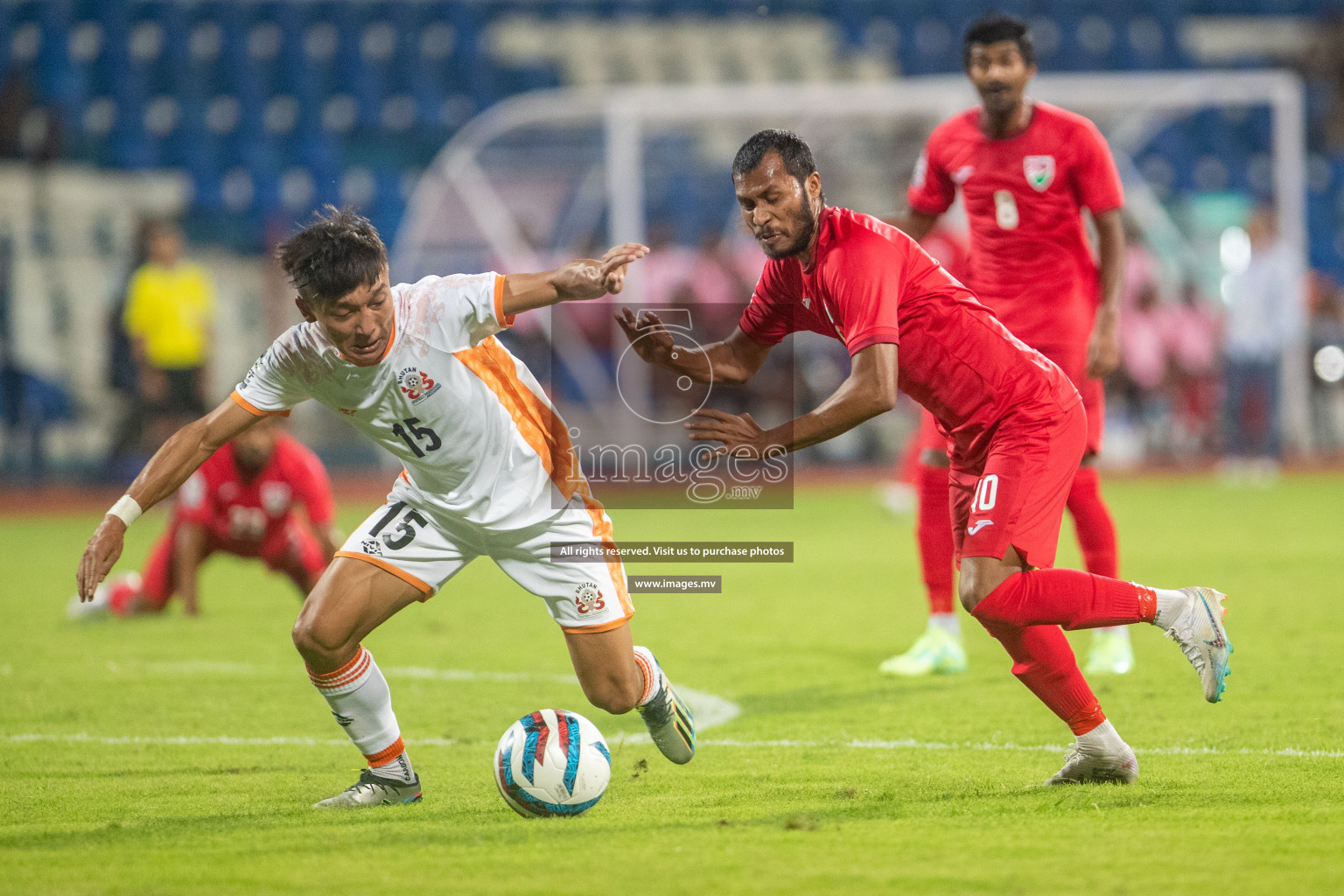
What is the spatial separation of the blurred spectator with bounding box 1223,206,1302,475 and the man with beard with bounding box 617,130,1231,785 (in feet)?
40.5

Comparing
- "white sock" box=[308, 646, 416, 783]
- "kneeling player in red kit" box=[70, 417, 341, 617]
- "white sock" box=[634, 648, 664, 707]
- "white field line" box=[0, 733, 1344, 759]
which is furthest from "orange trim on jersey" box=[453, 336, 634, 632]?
"kneeling player in red kit" box=[70, 417, 341, 617]

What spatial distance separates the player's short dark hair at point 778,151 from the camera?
14.5ft

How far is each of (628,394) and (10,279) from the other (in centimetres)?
660

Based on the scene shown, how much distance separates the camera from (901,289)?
457cm

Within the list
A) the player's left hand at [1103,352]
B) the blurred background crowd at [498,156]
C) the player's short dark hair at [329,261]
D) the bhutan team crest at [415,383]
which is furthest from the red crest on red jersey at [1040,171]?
the blurred background crowd at [498,156]

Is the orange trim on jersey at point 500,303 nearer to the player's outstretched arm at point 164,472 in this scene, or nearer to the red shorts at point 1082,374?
the player's outstretched arm at point 164,472

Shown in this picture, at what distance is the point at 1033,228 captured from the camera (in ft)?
21.3

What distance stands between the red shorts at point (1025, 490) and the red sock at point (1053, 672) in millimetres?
224

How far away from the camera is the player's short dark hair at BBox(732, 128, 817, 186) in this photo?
4.43 meters

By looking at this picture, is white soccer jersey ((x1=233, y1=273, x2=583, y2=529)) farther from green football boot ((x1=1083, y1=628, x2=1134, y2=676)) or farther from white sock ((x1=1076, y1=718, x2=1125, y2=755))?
green football boot ((x1=1083, y1=628, x2=1134, y2=676))

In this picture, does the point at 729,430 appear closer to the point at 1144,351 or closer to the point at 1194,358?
the point at 1144,351

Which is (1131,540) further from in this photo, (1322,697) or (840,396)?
(840,396)

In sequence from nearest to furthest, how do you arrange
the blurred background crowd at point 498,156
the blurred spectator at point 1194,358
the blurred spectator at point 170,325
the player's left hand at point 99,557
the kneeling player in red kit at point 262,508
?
the player's left hand at point 99,557 → the kneeling player in red kit at point 262,508 → the blurred spectator at point 170,325 → the blurred background crowd at point 498,156 → the blurred spectator at point 1194,358

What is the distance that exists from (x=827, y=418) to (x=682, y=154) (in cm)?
1547
